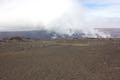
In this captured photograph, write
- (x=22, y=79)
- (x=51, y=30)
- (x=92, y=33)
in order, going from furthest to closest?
(x=51, y=30), (x=92, y=33), (x=22, y=79)

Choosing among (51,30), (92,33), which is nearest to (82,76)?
(92,33)

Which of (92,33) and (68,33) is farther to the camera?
(68,33)

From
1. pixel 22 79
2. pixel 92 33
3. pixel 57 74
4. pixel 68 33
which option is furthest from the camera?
pixel 68 33

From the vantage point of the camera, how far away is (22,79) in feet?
60.5

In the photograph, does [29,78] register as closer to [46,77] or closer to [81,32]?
[46,77]

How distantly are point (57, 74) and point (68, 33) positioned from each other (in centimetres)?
12578

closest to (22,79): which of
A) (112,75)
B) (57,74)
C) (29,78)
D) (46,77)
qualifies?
(29,78)

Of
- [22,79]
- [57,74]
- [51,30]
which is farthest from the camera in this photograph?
[51,30]

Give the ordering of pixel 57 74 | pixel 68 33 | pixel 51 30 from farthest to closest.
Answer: pixel 51 30
pixel 68 33
pixel 57 74

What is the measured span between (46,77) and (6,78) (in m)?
3.07

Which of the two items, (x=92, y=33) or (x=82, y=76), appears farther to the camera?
(x=92, y=33)

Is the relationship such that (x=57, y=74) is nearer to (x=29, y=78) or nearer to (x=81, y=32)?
(x=29, y=78)

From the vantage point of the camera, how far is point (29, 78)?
1867 cm

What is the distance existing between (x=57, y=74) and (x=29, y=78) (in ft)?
8.72
